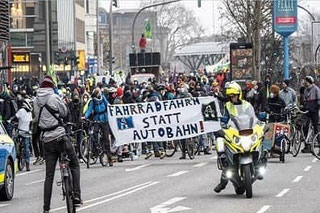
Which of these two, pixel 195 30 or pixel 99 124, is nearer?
pixel 99 124

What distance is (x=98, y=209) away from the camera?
1453 centimetres

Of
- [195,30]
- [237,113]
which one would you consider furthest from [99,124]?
[195,30]

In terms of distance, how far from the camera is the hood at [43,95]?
43.5ft

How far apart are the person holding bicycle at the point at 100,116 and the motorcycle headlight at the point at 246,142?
8875 mm

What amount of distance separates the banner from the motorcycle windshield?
998 cm

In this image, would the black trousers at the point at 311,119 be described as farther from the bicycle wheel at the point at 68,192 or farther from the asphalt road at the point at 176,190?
the bicycle wheel at the point at 68,192

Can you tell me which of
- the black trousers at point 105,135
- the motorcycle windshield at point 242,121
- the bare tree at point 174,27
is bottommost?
the black trousers at point 105,135

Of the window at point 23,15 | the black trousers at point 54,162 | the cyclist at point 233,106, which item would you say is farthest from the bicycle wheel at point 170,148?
the window at point 23,15

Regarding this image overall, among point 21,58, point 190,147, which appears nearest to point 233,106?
point 190,147

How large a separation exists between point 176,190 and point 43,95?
457 cm

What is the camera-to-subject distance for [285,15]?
39.8 metres

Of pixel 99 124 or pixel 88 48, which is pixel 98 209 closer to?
pixel 99 124

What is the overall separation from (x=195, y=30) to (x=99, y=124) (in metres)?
139

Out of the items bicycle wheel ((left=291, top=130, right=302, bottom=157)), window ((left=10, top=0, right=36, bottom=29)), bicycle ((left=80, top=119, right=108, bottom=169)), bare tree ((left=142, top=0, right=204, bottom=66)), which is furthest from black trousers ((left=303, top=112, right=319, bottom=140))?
bare tree ((left=142, top=0, right=204, bottom=66))
